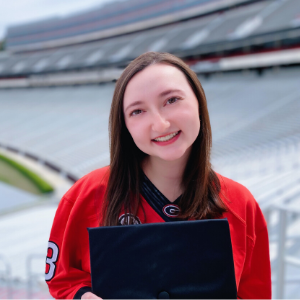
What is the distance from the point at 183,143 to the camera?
28.6 inches

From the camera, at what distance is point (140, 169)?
826mm

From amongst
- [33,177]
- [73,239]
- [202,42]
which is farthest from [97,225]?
[202,42]

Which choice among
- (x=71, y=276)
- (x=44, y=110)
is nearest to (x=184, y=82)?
(x=71, y=276)

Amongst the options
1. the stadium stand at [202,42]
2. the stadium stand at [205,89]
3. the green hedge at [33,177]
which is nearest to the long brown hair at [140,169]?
the stadium stand at [205,89]

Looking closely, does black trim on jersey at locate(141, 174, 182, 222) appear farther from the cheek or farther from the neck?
the cheek

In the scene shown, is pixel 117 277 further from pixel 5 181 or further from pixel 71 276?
pixel 5 181

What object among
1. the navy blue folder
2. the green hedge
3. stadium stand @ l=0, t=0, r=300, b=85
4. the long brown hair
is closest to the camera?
the navy blue folder

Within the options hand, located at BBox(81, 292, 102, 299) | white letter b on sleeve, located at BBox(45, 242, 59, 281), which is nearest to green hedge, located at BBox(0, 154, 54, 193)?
white letter b on sleeve, located at BBox(45, 242, 59, 281)

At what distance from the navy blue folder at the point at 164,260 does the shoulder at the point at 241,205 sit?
12 cm

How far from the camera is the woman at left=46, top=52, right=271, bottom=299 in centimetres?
71

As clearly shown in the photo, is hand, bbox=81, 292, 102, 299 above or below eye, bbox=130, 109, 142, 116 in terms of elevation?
below

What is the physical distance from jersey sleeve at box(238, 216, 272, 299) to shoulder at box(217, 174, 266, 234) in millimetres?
34

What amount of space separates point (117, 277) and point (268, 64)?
11.1 metres

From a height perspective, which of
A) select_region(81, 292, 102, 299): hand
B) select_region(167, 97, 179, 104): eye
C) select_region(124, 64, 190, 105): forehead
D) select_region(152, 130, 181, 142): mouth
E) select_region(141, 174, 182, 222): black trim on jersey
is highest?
select_region(124, 64, 190, 105): forehead
